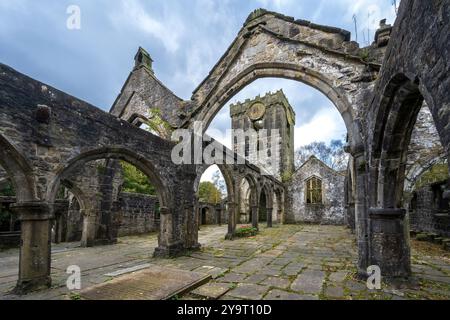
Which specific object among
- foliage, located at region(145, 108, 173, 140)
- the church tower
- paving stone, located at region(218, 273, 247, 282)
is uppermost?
the church tower

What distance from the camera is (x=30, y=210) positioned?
4141 mm

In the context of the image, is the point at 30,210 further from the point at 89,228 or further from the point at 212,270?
the point at 89,228

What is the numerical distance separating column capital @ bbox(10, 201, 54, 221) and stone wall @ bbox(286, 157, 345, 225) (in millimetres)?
19727

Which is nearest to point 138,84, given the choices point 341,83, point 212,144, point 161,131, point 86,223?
point 161,131

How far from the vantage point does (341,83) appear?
5676 mm

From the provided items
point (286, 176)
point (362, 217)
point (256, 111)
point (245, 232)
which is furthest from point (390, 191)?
point (256, 111)

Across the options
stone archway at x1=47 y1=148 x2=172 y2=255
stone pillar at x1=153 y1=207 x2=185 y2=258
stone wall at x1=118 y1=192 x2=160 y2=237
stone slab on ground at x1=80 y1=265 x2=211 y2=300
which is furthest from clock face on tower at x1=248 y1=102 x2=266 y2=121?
stone slab on ground at x1=80 y1=265 x2=211 y2=300

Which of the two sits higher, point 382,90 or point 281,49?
point 281,49

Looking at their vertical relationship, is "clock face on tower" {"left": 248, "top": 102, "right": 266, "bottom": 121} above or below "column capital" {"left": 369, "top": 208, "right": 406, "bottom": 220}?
above

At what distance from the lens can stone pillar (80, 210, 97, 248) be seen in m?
9.02

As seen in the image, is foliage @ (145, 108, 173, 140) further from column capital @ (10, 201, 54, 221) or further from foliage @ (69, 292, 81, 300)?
foliage @ (69, 292, 81, 300)

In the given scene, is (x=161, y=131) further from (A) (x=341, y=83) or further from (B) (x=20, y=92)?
(A) (x=341, y=83)

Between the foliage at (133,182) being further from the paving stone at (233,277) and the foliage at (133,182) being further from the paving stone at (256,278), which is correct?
the paving stone at (256,278)
